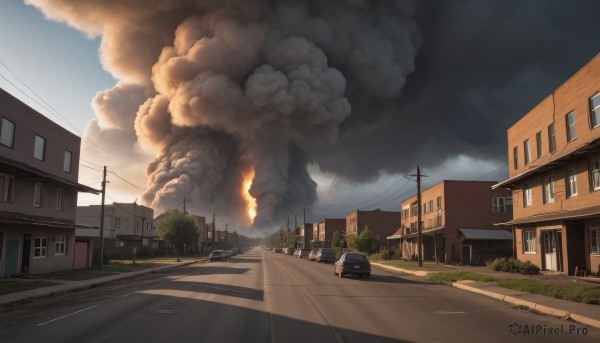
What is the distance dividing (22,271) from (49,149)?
788cm

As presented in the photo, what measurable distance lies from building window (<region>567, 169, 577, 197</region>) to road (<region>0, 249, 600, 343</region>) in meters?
10.8

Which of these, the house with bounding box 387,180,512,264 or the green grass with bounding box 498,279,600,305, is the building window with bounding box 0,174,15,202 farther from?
the house with bounding box 387,180,512,264

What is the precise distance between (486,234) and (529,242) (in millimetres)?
16457

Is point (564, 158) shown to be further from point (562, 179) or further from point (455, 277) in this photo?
point (455, 277)

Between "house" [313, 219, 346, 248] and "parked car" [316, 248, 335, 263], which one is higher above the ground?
"house" [313, 219, 346, 248]

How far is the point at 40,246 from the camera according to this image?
31547 millimetres

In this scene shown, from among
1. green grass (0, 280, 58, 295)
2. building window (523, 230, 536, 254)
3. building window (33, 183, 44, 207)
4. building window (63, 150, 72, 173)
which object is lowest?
green grass (0, 280, 58, 295)

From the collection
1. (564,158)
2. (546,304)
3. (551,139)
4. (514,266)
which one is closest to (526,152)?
(551,139)

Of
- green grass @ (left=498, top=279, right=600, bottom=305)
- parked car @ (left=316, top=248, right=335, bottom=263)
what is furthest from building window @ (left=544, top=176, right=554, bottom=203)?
parked car @ (left=316, top=248, right=335, bottom=263)

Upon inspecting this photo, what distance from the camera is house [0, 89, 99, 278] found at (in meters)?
27.0

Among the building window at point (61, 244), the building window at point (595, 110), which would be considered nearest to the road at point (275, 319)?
the building window at point (595, 110)

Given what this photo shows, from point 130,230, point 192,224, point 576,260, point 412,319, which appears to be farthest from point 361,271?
point 130,230

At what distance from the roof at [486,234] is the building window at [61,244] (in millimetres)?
33916

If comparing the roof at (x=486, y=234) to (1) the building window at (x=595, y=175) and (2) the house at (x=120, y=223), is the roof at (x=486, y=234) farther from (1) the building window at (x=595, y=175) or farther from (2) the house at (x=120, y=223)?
(2) the house at (x=120, y=223)
